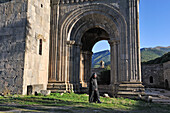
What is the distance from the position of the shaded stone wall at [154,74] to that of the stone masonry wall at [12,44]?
2116cm

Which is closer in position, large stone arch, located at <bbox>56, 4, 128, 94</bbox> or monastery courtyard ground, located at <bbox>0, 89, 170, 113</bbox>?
monastery courtyard ground, located at <bbox>0, 89, 170, 113</bbox>

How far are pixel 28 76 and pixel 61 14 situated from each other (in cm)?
479

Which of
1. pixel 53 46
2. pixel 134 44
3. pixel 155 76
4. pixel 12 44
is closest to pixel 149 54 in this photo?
pixel 155 76

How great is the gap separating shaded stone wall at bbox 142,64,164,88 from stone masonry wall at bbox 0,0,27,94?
2116 centimetres

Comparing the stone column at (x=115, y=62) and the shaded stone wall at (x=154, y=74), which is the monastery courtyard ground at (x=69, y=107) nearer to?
the stone column at (x=115, y=62)

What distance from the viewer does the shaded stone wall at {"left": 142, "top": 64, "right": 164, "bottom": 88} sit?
24.2 metres

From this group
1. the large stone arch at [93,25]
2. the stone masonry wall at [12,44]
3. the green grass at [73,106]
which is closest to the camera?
the green grass at [73,106]

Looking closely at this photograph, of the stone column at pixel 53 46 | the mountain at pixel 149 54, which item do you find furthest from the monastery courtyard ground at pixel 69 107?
the mountain at pixel 149 54

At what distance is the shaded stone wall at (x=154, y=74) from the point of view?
2422cm

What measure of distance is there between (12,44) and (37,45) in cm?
136

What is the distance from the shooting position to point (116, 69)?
10328 mm

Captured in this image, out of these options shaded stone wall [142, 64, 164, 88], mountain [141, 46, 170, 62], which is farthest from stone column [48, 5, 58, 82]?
mountain [141, 46, 170, 62]

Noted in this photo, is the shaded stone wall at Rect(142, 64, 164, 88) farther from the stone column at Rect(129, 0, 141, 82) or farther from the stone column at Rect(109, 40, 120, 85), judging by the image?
the stone column at Rect(129, 0, 141, 82)

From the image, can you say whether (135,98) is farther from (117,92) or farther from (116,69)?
(116,69)
